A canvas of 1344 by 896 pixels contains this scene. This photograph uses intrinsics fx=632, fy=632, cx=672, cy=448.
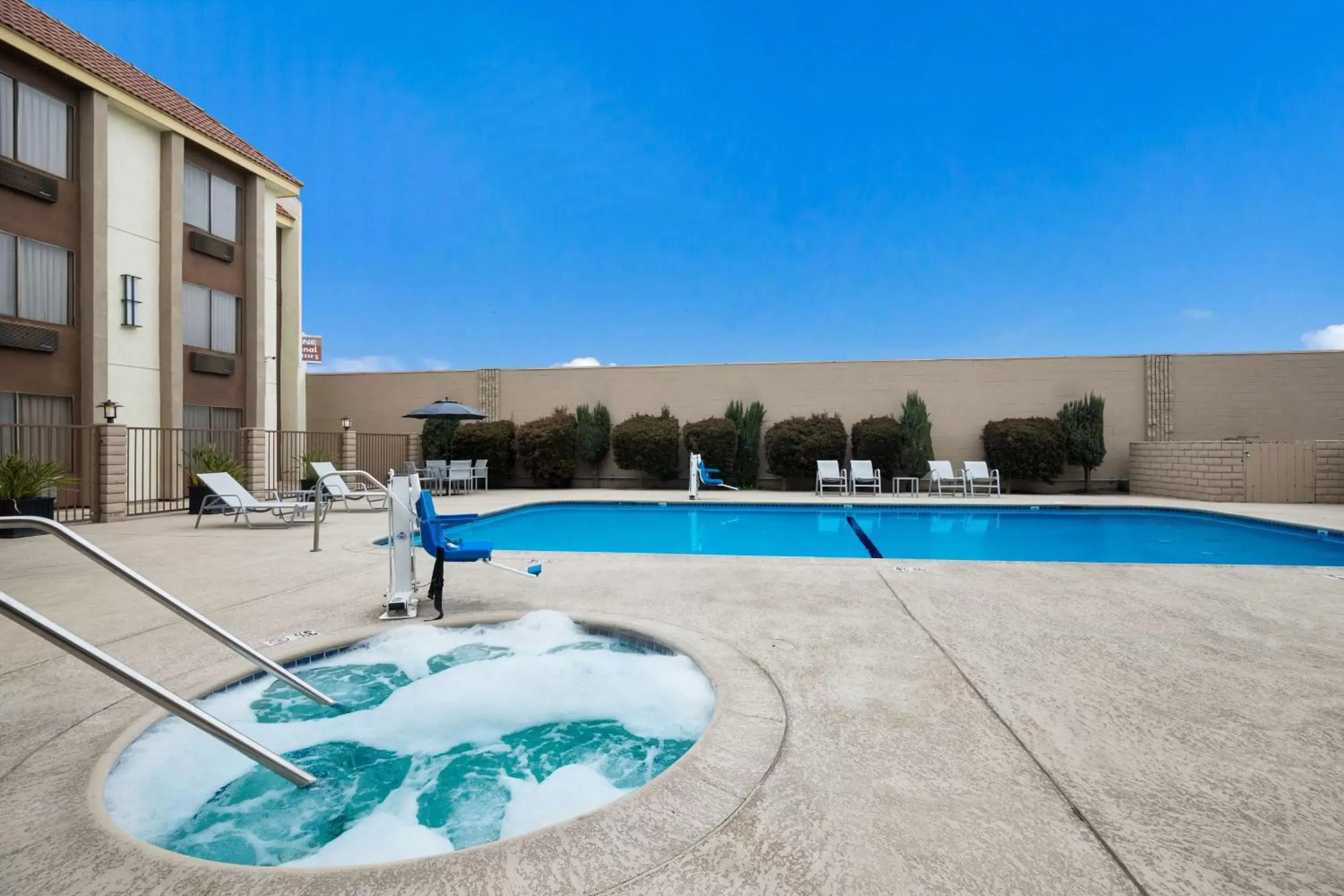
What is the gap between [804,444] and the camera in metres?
14.9

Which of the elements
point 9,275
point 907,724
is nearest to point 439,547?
point 907,724

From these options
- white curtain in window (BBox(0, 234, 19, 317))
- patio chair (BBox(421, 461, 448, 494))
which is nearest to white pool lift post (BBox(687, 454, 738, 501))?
patio chair (BBox(421, 461, 448, 494))

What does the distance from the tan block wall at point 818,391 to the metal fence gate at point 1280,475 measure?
117 inches

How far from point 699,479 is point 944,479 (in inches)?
219

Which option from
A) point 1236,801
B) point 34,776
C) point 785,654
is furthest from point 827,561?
point 34,776

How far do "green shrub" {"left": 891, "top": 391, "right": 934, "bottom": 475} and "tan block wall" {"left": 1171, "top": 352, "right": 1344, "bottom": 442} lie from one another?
19.0ft

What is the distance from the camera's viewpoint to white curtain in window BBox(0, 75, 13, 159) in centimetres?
1074

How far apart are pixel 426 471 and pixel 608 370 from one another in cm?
532

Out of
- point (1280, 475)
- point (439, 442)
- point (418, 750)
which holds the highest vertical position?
point (439, 442)

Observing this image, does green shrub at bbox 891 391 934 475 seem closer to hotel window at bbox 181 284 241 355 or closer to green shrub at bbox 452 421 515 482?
green shrub at bbox 452 421 515 482

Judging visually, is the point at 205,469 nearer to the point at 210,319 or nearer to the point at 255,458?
the point at 255,458

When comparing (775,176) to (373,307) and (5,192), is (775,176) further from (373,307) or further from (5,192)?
(5,192)

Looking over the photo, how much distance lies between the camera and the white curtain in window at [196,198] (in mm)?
13836

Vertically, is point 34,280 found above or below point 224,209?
below
